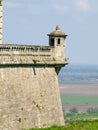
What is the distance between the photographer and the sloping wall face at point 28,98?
35.8 metres

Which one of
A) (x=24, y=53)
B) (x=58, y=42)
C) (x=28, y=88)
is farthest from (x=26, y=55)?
(x=58, y=42)

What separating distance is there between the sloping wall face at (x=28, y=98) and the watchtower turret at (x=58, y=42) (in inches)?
49.0

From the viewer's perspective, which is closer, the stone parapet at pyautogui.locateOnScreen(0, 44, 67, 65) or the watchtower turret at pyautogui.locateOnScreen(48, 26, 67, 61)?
the stone parapet at pyautogui.locateOnScreen(0, 44, 67, 65)

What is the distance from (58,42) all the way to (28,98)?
6.83m

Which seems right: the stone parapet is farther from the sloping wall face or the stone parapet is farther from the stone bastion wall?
the sloping wall face

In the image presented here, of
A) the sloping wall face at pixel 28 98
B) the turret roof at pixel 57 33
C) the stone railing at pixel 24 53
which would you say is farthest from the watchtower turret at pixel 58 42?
the sloping wall face at pixel 28 98

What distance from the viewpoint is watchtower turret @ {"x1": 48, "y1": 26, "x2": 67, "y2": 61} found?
4359 cm

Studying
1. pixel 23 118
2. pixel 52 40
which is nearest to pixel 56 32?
pixel 52 40

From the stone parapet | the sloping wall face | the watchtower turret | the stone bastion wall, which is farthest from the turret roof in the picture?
the sloping wall face

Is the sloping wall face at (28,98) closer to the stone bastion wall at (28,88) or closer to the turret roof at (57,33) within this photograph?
the stone bastion wall at (28,88)

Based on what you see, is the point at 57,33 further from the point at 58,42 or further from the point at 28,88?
the point at 28,88

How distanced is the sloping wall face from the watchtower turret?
124 cm

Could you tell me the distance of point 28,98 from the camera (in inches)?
1529

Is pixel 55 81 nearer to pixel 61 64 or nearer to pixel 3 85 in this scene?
pixel 61 64
